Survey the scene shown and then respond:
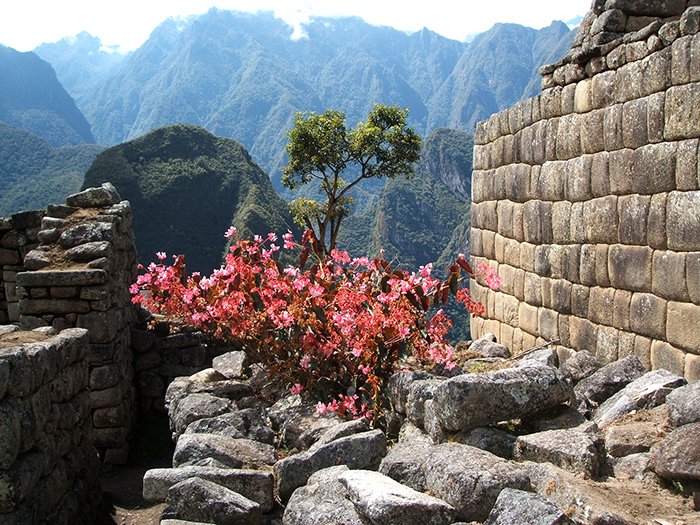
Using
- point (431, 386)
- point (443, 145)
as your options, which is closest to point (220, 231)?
point (443, 145)

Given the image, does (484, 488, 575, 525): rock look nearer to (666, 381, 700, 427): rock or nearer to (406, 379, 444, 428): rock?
(666, 381, 700, 427): rock

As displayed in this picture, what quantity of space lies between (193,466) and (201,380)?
102 inches

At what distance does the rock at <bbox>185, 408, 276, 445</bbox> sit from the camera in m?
6.07

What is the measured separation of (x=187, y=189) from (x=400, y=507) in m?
66.9

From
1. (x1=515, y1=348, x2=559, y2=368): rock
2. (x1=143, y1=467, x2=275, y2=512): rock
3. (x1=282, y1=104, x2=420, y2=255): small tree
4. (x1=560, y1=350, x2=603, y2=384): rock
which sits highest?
(x1=282, y1=104, x2=420, y2=255): small tree

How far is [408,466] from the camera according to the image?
14.9ft

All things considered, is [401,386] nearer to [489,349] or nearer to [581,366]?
[581,366]

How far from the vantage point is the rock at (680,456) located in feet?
12.9

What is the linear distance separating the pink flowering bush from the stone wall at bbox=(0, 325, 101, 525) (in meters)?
1.33

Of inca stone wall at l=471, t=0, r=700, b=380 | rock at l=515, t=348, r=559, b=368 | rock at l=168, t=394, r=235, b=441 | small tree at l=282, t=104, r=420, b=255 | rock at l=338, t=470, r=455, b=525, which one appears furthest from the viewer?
small tree at l=282, t=104, r=420, b=255

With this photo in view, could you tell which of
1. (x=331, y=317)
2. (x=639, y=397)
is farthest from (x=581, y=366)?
(x=331, y=317)

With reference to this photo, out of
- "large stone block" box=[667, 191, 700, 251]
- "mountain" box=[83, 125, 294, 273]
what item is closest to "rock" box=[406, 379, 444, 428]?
"large stone block" box=[667, 191, 700, 251]

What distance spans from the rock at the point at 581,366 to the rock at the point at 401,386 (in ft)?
4.94

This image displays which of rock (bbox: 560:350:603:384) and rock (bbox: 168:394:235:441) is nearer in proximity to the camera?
rock (bbox: 168:394:235:441)
